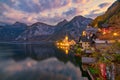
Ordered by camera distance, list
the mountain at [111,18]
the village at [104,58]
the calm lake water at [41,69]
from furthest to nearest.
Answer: the mountain at [111,18], the calm lake water at [41,69], the village at [104,58]

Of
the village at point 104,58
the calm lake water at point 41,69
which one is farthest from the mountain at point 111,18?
the calm lake water at point 41,69

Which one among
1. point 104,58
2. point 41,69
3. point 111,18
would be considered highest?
point 111,18

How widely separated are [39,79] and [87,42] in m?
54.6

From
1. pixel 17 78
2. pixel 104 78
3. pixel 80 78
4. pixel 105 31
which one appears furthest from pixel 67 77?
pixel 105 31

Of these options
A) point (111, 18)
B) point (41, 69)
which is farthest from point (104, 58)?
point (111, 18)

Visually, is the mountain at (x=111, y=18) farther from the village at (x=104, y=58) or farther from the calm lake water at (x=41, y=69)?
the calm lake water at (x=41, y=69)

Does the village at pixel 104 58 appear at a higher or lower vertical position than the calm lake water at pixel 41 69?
higher

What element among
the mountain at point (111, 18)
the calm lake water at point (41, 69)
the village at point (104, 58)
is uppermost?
the mountain at point (111, 18)

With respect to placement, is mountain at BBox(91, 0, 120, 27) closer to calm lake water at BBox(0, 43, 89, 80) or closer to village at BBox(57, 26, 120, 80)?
village at BBox(57, 26, 120, 80)

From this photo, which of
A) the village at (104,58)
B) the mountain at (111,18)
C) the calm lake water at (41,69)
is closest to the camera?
the village at (104,58)

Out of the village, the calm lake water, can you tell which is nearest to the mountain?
the village

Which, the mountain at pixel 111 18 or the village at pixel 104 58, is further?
the mountain at pixel 111 18

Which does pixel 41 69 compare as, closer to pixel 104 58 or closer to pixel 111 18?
pixel 104 58

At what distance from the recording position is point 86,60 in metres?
56.1
